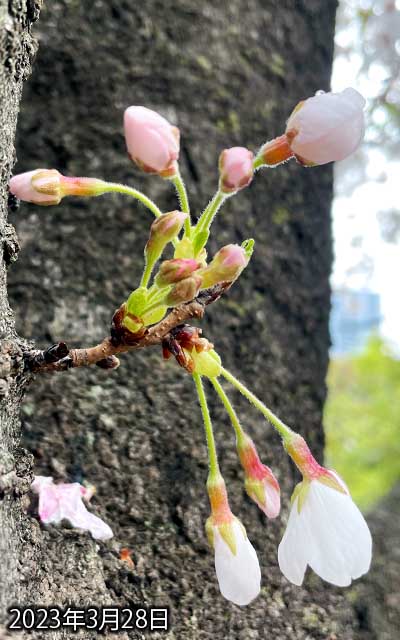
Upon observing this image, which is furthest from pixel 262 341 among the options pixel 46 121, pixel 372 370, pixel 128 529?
pixel 372 370

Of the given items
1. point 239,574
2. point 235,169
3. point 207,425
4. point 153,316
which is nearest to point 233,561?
point 239,574

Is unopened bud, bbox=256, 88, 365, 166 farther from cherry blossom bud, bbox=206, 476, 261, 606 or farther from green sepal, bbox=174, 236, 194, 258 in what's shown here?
cherry blossom bud, bbox=206, 476, 261, 606

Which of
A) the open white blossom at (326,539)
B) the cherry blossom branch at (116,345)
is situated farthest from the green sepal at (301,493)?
the cherry blossom branch at (116,345)

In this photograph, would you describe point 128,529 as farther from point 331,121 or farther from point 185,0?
point 185,0

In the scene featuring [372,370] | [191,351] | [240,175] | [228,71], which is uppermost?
[228,71]

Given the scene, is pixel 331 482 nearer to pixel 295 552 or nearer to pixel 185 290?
pixel 295 552

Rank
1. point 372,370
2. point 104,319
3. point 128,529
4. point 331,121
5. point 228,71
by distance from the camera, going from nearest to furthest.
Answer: point 331,121
point 128,529
point 104,319
point 228,71
point 372,370

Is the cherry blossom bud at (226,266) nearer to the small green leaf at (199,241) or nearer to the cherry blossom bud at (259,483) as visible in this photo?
the small green leaf at (199,241)
